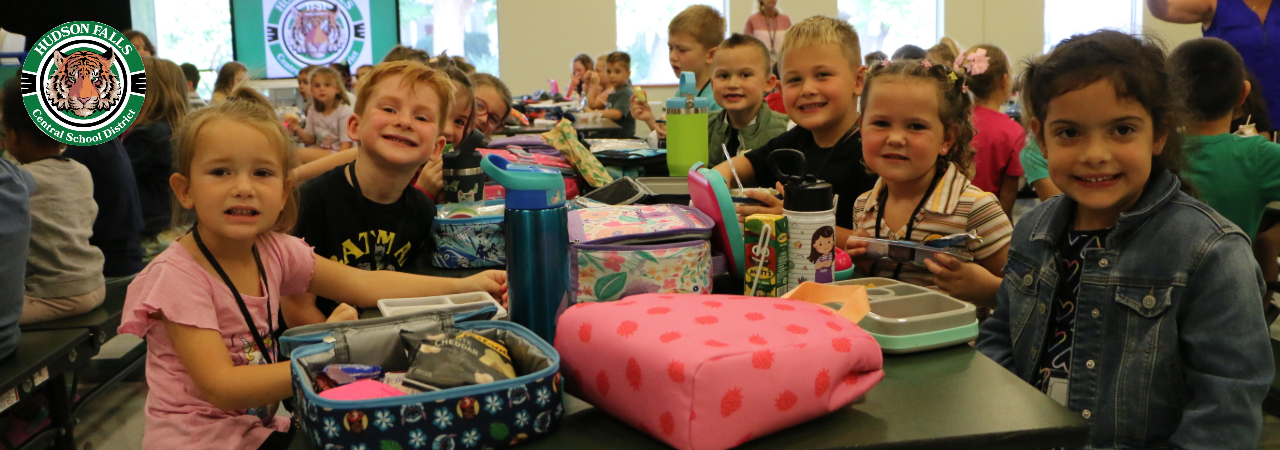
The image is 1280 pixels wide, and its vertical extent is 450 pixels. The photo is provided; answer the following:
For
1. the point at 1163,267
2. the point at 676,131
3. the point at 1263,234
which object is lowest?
the point at 1263,234

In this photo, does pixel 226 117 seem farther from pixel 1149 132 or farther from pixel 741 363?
pixel 1149 132

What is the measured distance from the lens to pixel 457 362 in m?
0.85

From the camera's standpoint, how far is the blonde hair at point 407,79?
177 cm

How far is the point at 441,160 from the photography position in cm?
216

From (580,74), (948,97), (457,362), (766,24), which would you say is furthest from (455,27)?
(457,362)

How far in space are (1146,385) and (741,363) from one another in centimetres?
78

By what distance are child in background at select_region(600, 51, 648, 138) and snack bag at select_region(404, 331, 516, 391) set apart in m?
4.07

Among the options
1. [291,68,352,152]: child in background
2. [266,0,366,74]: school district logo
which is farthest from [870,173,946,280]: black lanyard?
[266,0,366,74]: school district logo

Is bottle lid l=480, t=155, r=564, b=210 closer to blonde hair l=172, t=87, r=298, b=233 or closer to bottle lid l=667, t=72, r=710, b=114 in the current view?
blonde hair l=172, t=87, r=298, b=233

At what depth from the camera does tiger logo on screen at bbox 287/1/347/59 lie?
10.8m

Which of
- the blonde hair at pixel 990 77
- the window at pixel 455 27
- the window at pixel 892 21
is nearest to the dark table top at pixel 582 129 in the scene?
the blonde hair at pixel 990 77

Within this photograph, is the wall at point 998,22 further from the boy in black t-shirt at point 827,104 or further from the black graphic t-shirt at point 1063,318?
the black graphic t-shirt at point 1063,318

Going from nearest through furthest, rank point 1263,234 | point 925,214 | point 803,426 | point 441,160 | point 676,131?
point 803,426, point 925,214, point 441,160, point 676,131, point 1263,234

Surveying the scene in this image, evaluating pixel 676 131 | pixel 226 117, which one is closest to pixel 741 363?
pixel 226 117
